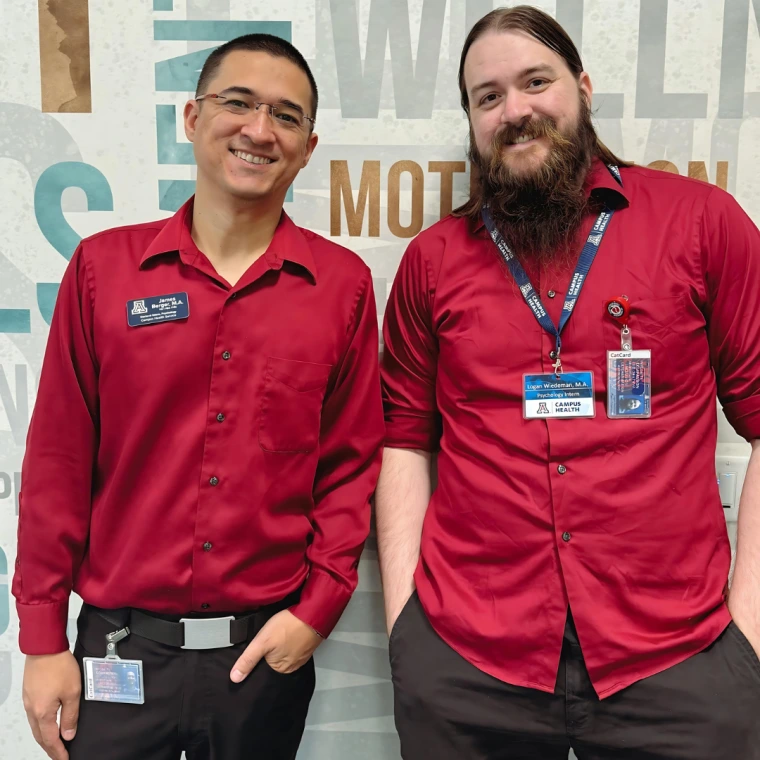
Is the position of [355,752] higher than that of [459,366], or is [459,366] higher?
[459,366]

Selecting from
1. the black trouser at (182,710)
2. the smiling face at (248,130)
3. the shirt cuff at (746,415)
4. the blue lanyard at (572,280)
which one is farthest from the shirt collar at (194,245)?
the shirt cuff at (746,415)

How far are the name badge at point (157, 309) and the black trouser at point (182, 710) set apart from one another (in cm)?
65

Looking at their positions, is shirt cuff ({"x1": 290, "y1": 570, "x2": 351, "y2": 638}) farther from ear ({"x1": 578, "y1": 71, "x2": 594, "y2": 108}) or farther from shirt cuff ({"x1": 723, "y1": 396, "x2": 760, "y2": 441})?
ear ({"x1": 578, "y1": 71, "x2": 594, "y2": 108})

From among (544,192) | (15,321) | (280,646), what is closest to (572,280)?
(544,192)

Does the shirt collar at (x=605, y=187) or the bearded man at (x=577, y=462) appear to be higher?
the shirt collar at (x=605, y=187)

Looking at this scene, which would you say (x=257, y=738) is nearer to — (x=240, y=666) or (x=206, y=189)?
(x=240, y=666)

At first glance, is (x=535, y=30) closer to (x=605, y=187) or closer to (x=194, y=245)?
(x=605, y=187)

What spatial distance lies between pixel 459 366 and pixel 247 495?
54 centimetres

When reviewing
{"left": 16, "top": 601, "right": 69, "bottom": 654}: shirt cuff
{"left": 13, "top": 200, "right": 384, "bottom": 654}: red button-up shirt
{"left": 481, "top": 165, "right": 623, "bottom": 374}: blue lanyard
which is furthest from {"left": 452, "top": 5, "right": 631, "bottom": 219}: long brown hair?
{"left": 16, "top": 601, "right": 69, "bottom": 654}: shirt cuff

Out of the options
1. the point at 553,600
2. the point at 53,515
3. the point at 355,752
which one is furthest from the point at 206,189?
the point at 355,752

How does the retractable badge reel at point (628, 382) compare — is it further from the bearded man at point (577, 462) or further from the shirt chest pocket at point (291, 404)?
the shirt chest pocket at point (291, 404)

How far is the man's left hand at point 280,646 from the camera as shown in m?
1.40

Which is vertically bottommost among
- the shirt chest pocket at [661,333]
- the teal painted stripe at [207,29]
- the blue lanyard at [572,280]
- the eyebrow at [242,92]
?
the shirt chest pocket at [661,333]

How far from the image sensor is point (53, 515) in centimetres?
142
